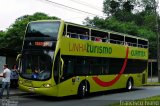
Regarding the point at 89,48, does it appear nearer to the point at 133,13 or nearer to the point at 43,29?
the point at 43,29

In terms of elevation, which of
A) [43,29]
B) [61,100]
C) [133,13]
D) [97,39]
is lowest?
[61,100]

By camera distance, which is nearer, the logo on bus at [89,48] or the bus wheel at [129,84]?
the logo on bus at [89,48]

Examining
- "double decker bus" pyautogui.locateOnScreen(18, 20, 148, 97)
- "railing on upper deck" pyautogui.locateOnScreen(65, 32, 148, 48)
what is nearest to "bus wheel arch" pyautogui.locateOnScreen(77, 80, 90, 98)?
"double decker bus" pyautogui.locateOnScreen(18, 20, 148, 97)

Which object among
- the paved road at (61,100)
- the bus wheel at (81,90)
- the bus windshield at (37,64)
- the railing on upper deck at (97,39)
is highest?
the railing on upper deck at (97,39)

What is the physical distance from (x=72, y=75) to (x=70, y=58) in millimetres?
911

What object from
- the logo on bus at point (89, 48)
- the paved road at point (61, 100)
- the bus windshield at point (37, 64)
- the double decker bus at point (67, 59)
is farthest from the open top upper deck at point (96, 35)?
the paved road at point (61, 100)

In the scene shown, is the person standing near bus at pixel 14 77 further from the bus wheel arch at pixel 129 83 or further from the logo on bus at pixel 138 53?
the logo on bus at pixel 138 53

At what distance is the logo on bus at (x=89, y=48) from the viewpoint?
22.5 meters

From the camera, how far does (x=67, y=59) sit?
21.8m

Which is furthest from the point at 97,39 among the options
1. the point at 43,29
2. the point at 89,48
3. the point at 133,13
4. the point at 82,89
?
the point at 133,13

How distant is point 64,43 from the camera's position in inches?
844

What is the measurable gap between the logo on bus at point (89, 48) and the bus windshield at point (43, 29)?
134cm

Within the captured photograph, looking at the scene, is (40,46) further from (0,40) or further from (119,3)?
(119,3)

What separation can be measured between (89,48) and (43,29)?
3.54 metres
